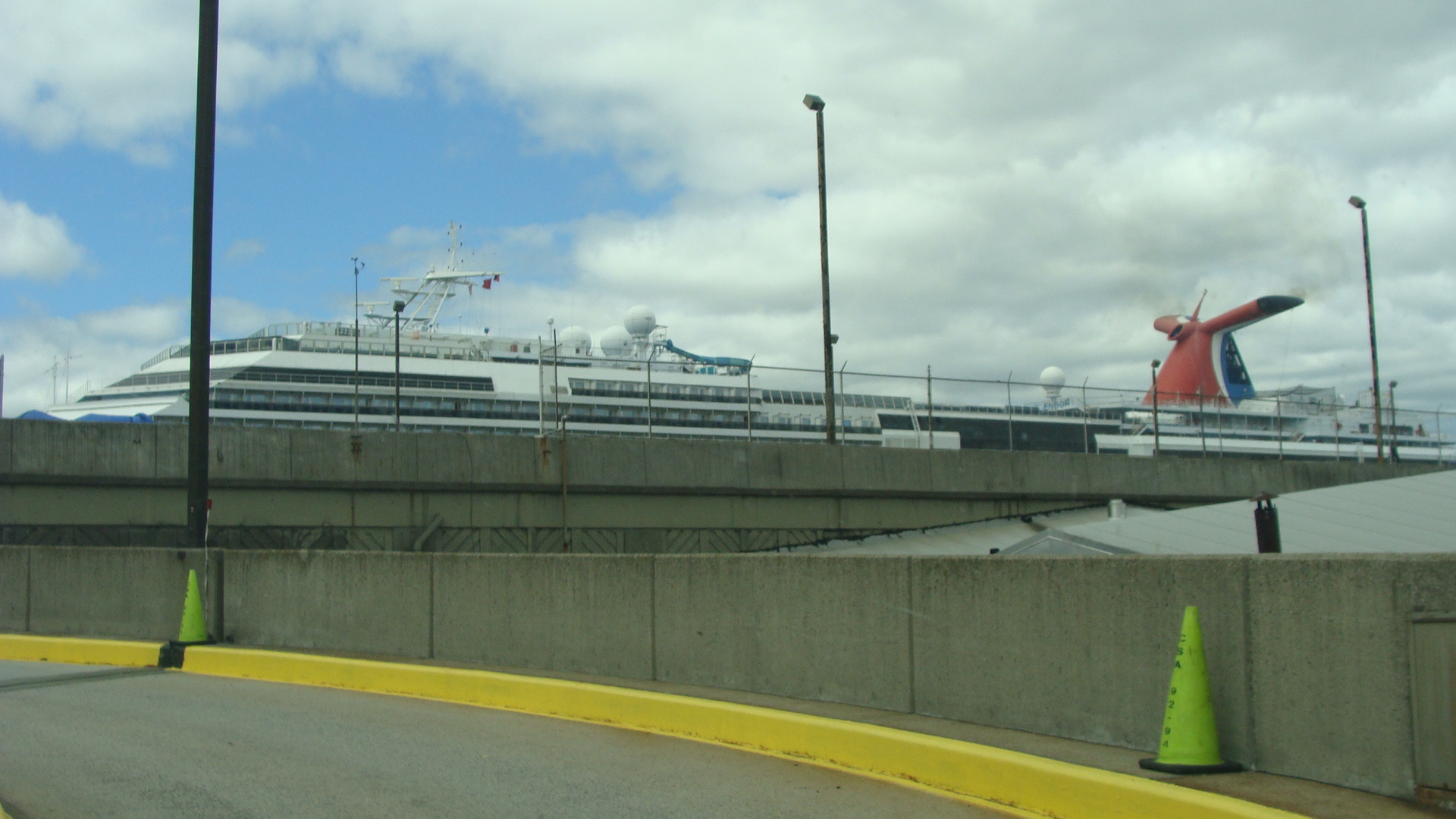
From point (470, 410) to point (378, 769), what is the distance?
2369 inches

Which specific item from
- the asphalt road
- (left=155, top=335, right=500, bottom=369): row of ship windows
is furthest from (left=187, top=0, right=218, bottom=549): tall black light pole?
(left=155, top=335, right=500, bottom=369): row of ship windows

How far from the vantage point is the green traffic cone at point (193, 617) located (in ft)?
42.6

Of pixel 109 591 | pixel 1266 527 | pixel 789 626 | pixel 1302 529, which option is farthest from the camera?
pixel 1302 529

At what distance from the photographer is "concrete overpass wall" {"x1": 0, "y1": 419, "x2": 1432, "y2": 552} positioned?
711 inches

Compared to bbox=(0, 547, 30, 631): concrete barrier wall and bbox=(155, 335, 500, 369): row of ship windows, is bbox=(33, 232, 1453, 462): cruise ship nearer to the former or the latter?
bbox=(155, 335, 500, 369): row of ship windows

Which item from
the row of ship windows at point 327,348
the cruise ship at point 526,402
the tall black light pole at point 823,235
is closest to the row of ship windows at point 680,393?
the cruise ship at point 526,402

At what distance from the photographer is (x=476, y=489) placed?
20.3 m

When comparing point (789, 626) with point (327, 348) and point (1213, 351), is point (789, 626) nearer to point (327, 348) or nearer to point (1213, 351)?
point (327, 348)

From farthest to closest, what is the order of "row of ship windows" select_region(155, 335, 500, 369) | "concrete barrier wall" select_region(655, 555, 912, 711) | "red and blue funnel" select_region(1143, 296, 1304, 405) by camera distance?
"red and blue funnel" select_region(1143, 296, 1304, 405), "row of ship windows" select_region(155, 335, 500, 369), "concrete barrier wall" select_region(655, 555, 912, 711)

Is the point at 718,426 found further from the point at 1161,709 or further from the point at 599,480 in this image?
the point at 1161,709

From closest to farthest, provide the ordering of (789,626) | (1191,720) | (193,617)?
1. (1191,720)
2. (789,626)
3. (193,617)

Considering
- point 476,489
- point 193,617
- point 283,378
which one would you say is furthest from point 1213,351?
point 193,617

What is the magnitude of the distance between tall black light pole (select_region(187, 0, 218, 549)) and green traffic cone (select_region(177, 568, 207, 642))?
3.21 feet

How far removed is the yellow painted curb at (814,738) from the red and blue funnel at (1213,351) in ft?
307
